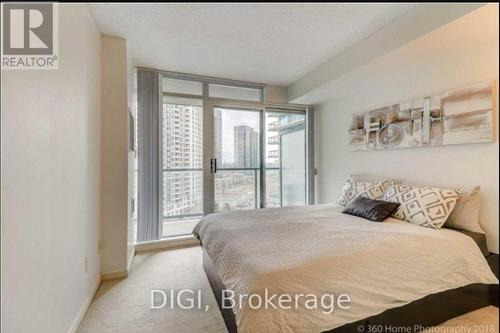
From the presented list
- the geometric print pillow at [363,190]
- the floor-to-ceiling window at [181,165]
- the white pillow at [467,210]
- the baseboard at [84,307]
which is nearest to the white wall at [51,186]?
the baseboard at [84,307]

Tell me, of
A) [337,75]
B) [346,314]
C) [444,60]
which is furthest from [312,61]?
[346,314]

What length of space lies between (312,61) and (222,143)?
5.68 feet

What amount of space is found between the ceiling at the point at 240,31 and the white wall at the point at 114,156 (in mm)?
290

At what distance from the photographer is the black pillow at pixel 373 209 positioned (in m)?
2.25

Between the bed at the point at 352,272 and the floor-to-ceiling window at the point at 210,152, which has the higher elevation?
the floor-to-ceiling window at the point at 210,152

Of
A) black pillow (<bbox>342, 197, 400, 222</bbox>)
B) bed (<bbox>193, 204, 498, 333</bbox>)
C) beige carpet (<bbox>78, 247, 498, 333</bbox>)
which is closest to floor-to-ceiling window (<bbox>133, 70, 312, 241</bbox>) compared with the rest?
beige carpet (<bbox>78, 247, 498, 333</bbox>)

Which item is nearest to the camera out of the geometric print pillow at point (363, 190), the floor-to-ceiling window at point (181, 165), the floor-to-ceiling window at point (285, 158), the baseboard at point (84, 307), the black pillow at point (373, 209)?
the baseboard at point (84, 307)

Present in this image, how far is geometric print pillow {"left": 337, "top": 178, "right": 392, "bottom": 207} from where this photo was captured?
269 cm

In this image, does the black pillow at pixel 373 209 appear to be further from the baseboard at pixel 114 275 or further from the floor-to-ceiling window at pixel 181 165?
the baseboard at pixel 114 275

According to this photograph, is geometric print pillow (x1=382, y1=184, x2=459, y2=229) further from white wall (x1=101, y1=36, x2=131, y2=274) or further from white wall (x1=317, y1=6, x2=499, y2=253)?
white wall (x1=101, y1=36, x2=131, y2=274)

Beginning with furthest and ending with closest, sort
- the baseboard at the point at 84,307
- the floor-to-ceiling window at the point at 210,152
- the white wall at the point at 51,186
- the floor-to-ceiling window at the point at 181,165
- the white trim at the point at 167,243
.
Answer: the floor-to-ceiling window at the point at 181,165 < the floor-to-ceiling window at the point at 210,152 < the white trim at the point at 167,243 < the baseboard at the point at 84,307 < the white wall at the point at 51,186

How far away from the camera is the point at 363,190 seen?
282cm

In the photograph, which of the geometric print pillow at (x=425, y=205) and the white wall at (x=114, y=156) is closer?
the geometric print pillow at (x=425, y=205)

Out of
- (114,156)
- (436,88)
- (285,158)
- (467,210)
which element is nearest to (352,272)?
(467,210)
